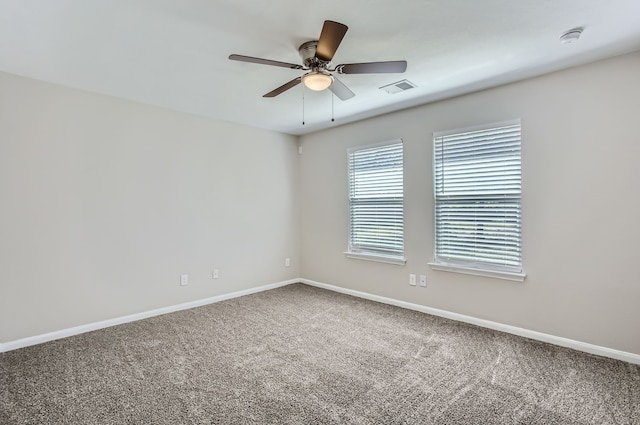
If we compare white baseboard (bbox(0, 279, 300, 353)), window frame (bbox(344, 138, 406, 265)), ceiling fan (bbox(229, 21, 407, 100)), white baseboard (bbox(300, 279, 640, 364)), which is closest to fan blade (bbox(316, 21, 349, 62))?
ceiling fan (bbox(229, 21, 407, 100))

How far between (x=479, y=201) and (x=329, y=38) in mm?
2359

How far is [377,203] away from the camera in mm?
4273

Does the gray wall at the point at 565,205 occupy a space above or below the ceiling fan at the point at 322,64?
below

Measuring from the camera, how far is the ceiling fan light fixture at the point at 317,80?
2242 millimetres

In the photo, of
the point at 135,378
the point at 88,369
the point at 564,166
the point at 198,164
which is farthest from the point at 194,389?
the point at 564,166

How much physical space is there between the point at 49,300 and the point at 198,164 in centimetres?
207

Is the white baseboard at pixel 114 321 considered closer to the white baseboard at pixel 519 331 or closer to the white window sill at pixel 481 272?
the white baseboard at pixel 519 331

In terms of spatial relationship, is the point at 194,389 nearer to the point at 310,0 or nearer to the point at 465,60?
the point at 310,0

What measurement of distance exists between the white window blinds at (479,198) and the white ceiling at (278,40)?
1.84 feet

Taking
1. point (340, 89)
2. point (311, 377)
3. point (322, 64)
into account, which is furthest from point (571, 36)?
point (311, 377)

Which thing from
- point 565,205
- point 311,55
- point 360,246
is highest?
point 311,55

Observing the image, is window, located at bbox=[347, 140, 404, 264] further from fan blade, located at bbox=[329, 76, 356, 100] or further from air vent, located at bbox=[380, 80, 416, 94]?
fan blade, located at bbox=[329, 76, 356, 100]

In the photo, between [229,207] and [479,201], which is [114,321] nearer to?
[229,207]

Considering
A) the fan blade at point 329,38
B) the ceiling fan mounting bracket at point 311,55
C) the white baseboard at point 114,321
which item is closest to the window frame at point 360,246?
the white baseboard at point 114,321
